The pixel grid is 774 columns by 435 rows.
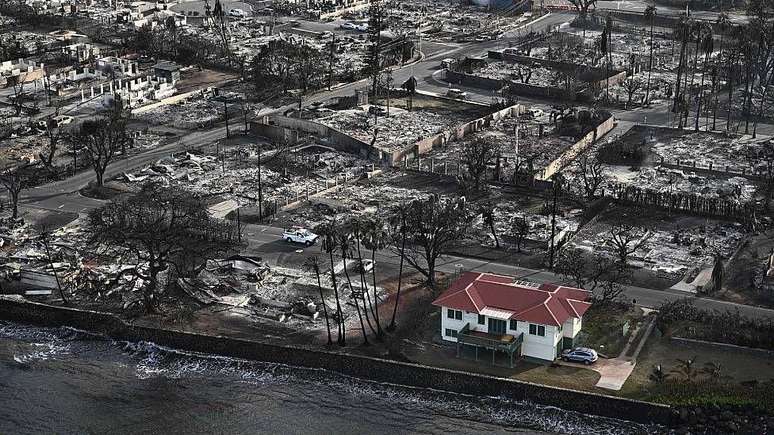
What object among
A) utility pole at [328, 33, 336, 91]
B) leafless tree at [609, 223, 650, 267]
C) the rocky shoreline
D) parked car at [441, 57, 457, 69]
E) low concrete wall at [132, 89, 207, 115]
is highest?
utility pole at [328, 33, 336, 91]

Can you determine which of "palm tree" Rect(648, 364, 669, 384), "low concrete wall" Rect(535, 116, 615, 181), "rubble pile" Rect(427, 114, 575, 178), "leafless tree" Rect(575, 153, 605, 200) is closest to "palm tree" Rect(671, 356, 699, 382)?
"palm tree" Rect(648, 364, 669, 384)

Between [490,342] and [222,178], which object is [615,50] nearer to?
[222,178]

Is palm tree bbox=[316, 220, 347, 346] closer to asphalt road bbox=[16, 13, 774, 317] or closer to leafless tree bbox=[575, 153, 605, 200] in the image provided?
asphalt road bbox=[16, 13, 774, 317]

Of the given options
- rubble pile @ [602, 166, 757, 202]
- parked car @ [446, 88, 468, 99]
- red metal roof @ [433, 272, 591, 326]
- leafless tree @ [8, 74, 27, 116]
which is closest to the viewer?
red metal roof @ [433, 272, 591, 326]

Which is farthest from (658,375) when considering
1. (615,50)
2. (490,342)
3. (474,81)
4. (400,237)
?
(615,50)

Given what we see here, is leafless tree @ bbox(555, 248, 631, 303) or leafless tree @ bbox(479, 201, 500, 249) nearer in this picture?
leafless tree @ bbox(555, 248, 631, 303)

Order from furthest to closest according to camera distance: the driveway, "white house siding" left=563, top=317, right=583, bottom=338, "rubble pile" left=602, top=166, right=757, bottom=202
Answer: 1. "rubble pile" left=602, top=166, right=757, bottom=202
2. "white house siding" left=563, top=317, right=583, bottom=338
3. the driveway

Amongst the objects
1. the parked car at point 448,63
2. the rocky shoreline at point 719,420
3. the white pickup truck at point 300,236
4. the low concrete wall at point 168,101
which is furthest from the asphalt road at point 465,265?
the parked car at point 448,63

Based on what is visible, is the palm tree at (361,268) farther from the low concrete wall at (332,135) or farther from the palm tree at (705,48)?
the palm tree at (705,48)
